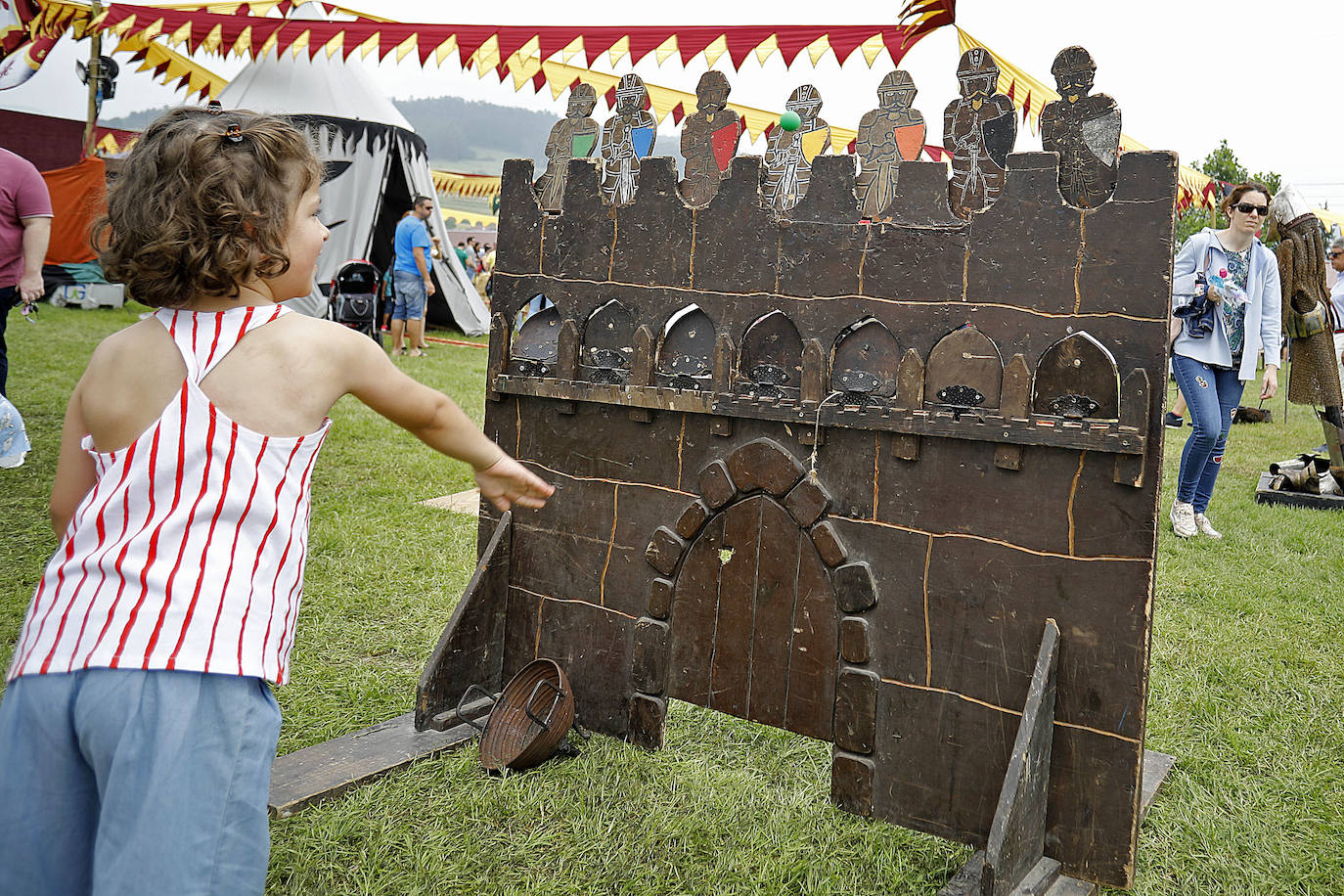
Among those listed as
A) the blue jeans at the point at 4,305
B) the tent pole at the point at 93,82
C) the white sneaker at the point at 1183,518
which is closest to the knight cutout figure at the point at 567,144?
the blue jeans at the point at 4,305

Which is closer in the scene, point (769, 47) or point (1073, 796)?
point (1073, 796)

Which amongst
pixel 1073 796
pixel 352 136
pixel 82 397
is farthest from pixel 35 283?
pixel 352 136

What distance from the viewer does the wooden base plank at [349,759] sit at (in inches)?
89.6

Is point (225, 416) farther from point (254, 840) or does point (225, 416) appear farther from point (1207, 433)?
point (1207, 433)

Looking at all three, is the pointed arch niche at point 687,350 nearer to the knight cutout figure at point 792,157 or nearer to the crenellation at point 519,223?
the knight cutout figure at point 792,157

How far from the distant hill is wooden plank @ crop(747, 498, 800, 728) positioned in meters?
125

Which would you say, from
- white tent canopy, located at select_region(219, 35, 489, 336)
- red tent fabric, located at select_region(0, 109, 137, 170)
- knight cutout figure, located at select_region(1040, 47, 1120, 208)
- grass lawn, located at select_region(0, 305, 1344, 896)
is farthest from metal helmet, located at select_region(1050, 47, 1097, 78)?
red tent fabric, located at select_region(0, 109, 137, 170)

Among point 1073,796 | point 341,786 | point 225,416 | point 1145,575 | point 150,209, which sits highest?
point 150,209

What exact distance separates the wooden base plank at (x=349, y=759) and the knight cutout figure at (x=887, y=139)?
173 centimetres

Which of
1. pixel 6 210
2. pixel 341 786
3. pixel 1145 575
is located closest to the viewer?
pixel 1145 575

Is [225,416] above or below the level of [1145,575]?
above

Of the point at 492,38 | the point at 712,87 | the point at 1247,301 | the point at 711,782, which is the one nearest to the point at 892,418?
the point at 712,87

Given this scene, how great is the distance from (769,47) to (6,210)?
16.2ft

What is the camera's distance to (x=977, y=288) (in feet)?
6.58
